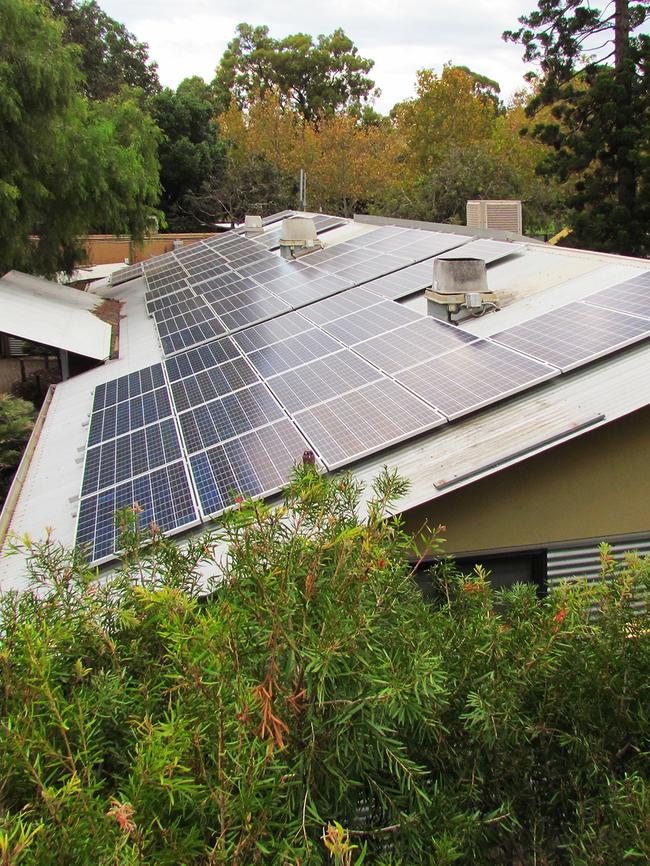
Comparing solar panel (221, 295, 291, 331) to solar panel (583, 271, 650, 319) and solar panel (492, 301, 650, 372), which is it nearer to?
solar panel (492, 301, 650, 372)

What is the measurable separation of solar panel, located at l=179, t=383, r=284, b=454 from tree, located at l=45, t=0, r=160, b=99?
186 feet

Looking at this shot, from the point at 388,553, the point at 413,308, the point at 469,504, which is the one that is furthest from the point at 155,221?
the point at 388,553

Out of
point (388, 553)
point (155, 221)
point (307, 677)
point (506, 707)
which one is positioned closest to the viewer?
point (307, 677)

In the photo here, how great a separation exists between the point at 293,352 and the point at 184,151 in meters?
49.0

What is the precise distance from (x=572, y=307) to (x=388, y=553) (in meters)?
8.19

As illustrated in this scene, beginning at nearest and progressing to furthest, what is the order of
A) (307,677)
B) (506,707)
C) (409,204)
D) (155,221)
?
(307,677)
(506,707)
(155,221)
(409,204)

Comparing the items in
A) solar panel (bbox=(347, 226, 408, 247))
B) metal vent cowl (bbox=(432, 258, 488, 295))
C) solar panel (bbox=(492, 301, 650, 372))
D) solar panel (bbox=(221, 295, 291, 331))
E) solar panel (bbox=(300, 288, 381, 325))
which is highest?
metal vent cowl (bbox=(432, 258, 488, 295))

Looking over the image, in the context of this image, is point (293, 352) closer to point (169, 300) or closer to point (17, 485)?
point (17, 485)

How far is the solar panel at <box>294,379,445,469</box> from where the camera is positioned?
336 inches

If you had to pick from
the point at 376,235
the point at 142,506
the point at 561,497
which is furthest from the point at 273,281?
the point at 561,497

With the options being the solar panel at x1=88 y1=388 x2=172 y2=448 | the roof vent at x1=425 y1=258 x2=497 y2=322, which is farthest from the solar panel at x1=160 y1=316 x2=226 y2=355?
the roof vent at x1=425 y1=258 x2=497 y2=322

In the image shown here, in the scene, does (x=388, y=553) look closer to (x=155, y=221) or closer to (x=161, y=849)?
(x=161, y=849)

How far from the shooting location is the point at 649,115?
33188 millimetres

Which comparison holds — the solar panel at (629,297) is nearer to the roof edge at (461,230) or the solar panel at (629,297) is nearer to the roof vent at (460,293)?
the roof vent at (460,293)
